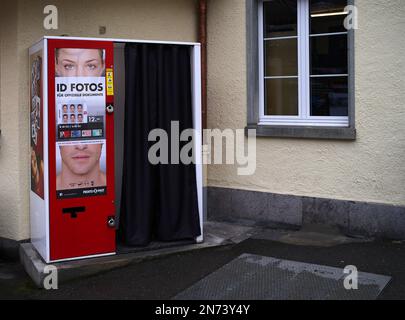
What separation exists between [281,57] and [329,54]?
70cm

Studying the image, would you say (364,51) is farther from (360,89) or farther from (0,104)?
(0,104)

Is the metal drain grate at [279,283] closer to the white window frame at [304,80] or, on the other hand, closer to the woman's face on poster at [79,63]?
the white window frame at [304,80]

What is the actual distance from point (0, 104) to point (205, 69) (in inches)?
117

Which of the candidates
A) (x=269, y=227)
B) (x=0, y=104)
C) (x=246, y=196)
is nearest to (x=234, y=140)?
(x=246, y=196)

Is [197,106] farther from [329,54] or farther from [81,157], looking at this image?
[329,54]

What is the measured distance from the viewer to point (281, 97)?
7809mm

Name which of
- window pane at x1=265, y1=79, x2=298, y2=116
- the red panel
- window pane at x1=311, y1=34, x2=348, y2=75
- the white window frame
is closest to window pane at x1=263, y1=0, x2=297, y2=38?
the white window frame

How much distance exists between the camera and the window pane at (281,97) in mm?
7676

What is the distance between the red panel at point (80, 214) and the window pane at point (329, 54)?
9.55 ft

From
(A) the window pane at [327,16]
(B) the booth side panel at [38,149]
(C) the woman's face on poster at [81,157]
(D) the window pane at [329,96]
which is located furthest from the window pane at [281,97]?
(B) the booth side panel at [38,149]

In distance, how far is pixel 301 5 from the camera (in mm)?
7477

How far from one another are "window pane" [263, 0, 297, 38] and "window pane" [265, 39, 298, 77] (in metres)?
0.12

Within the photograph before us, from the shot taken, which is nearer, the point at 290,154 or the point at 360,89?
the point at 360,89

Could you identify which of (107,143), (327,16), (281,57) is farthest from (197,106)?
(327,16)
